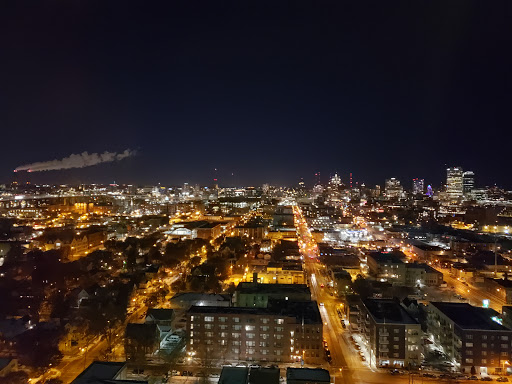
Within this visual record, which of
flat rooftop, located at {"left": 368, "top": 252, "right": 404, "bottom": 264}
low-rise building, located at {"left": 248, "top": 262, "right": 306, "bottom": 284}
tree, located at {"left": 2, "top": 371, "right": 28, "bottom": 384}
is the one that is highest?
flat rooftop, located at {"left": 368, "top": 252, "right": 404, "bottom": 264}

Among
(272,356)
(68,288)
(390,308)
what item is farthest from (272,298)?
(68,288)

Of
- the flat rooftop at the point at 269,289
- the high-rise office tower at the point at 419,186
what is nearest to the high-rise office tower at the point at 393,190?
the high-rise office tower at the point at 419,186

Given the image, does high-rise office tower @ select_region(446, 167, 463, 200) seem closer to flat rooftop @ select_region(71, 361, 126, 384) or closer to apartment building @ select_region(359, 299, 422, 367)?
apartment building @ select_region(359, 299, 422, 367)

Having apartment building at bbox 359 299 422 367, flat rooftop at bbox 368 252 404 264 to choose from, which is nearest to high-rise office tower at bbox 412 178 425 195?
flat rooftop at bbox 368 252 404 264

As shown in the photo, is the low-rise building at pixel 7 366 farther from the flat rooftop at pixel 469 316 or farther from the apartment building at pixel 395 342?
the flat rooftop at pixel 469 316

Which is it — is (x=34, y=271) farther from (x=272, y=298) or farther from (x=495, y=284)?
(x=495, y=284)
